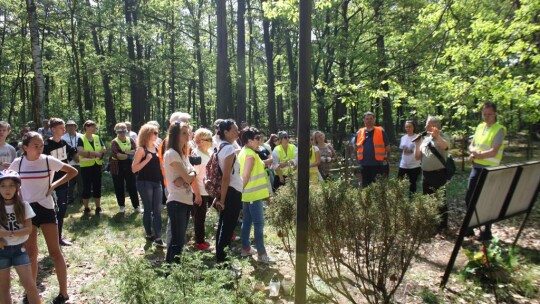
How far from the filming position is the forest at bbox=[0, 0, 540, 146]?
627 centimetres

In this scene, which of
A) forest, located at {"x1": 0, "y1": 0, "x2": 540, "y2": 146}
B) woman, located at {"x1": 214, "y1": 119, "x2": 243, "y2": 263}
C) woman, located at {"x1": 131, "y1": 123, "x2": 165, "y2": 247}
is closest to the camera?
woman, located at {"x1": 214, "y1": 119, "x2": 243, "y2": 263}

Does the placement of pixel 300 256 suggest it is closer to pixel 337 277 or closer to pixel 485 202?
pixel 337 277

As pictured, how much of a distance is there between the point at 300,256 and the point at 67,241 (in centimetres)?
514

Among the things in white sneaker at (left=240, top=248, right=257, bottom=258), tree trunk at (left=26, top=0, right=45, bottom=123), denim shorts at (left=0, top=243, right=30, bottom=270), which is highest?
tree trunk at (left=26, top=0, right=45, bottom=123)

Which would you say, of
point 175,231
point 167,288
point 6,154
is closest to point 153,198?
point 175,231

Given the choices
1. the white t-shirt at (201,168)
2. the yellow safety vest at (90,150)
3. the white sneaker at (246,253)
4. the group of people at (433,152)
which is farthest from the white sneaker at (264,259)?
the yellow safety vest at (90,150)

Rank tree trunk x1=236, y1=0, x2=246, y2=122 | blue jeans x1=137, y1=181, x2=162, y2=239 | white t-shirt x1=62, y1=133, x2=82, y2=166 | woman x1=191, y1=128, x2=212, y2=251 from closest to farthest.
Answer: woman x1=191, y1=128, x2=212, y2=251
blue jeans x1=137, y1=181, x2=162, y2=239
white t-shirt x1=62, y1=133, x2=82, y2=166
tree trunk x1=236, y1=0, x2=246, y2=122

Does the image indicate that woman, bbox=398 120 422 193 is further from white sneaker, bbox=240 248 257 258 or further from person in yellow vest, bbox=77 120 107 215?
person in yellow vest, bbox=77 120 107 215

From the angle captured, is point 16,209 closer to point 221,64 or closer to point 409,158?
point 409,158

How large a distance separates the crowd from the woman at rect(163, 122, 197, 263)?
1 centimetres

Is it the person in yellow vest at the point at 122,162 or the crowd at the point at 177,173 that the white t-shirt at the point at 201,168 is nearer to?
the crowd at the point at 177,173

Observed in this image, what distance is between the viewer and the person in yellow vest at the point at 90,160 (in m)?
7.73

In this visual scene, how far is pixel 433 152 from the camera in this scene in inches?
244

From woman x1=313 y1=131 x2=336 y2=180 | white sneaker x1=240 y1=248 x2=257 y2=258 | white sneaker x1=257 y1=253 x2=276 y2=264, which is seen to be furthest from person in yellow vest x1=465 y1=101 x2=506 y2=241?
white sneaker x1=240 y1=248 x2=257 y2=258
